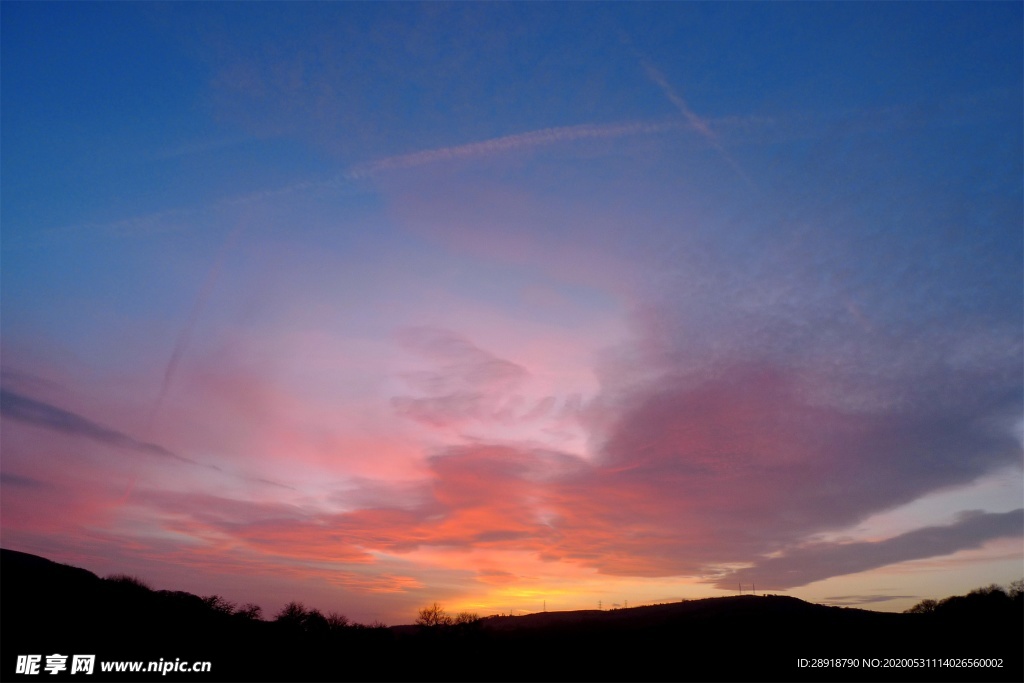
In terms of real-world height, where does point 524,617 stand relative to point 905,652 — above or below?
below

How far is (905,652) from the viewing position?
61625 millimetres

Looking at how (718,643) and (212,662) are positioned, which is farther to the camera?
(718,643)

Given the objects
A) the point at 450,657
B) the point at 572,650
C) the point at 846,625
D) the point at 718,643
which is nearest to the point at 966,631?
the point at 846,625

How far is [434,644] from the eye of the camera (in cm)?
7194

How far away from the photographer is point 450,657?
66.4m

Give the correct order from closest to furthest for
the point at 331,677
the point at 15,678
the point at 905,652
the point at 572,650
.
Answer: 1. the point at 15,678
2. the point at 331,677
3. the point at 905,652
4. the point at 572,650

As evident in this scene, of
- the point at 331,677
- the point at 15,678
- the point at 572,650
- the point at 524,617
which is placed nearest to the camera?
the point at 15,678

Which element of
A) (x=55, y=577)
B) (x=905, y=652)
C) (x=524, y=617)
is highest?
(x=55, y=577)

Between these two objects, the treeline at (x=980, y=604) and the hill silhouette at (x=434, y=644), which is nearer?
the hill silhouette at (x=434, y=644)

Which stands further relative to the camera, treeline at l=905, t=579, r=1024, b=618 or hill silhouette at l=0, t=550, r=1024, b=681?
treeline at l=905, t=579, r=1024, b=618

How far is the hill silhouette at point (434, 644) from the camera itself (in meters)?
47.0

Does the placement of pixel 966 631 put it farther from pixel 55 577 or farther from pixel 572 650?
pixel 55 577

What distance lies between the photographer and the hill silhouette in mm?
46969

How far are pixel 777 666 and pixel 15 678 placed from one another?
69.4 m
